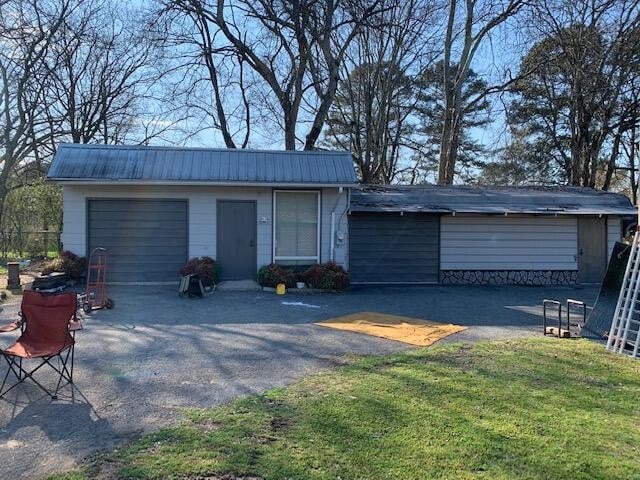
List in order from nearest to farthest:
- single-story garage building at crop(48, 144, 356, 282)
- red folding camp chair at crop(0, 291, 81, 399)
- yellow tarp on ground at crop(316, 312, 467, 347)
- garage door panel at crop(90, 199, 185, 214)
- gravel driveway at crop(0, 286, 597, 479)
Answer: gravel driveway at crop(0, 286, 597, 479) < red folding camp chair at crop(0, 291, 81, 399) < yellow tarp on ground at crop(316, 312, 467, 347) < single-story garage building at crop(48, 144, 356, 282) < garage door panel at crop(90, 199, 185, 214)

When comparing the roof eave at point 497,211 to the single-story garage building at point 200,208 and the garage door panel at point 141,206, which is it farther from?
the garage door panel at point 141,206

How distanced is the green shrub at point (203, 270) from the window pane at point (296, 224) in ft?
5.57

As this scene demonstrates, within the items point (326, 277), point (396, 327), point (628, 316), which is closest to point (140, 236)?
point (326, 277)

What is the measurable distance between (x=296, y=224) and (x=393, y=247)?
106 inches

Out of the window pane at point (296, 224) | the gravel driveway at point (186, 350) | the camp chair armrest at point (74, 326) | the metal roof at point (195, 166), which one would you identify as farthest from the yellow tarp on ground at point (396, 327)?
the metal roof at point (195, 166)

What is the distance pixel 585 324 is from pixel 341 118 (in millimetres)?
20021

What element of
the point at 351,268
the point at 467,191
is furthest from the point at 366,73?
the point at 351,268

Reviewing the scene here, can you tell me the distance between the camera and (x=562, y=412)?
412 cm

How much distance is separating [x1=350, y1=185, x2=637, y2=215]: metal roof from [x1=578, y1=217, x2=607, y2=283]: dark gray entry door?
0.43m

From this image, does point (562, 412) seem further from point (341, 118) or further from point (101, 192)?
point (341, 118)

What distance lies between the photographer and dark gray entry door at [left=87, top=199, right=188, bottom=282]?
11812 mm

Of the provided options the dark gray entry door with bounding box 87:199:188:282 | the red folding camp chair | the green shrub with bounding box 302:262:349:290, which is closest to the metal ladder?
the green shrub with bounding box 302:262:349:290

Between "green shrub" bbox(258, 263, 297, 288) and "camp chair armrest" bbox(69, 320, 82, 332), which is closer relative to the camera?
"camp chair armrest" bbox(69, 320, 82, 332)

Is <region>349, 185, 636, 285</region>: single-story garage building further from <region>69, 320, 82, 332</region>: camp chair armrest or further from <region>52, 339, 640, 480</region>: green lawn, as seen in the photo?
<region>69, 320, 82, 332</region>: camp chair armrest
